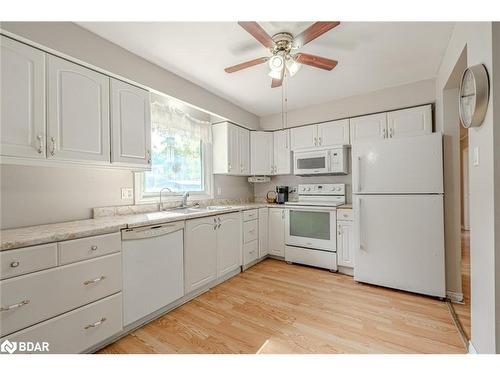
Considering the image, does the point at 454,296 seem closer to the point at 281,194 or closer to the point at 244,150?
the point at 281,194

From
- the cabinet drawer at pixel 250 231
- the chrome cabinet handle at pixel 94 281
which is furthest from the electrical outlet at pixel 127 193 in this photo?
the cabinet drawer at pixel 250 231

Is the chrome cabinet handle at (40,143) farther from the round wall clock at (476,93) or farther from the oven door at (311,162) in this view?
the oven door at (311,162)

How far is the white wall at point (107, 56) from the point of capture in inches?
55.5

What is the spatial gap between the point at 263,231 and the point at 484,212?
7.97ft

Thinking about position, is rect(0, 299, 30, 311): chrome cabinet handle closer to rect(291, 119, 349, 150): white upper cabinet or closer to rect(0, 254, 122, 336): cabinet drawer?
rect(0, 254, 122, 336): cabinet drawer

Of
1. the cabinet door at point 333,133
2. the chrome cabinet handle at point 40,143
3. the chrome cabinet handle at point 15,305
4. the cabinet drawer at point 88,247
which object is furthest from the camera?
the cabinet door at point 333,133

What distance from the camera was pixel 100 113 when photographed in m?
1.72

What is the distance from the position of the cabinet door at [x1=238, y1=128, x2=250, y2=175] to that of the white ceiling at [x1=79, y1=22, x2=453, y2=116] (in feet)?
2.54

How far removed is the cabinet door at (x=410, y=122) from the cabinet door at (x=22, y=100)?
11.4 feet

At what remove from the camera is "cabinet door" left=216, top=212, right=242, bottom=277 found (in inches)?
99.3

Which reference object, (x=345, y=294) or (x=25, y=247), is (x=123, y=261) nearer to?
(x=25, y=247)

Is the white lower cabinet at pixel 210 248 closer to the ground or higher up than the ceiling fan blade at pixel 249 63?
closer to the ground

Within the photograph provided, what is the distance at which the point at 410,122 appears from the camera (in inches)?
104

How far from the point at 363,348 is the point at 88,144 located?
252 centimetres
